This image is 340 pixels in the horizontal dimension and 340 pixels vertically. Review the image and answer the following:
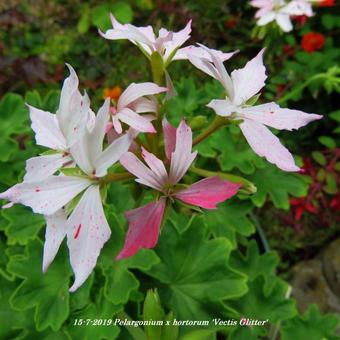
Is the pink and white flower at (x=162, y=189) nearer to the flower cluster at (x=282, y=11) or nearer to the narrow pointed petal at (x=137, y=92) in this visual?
the narrow pointed petal at (x=137, y=92)

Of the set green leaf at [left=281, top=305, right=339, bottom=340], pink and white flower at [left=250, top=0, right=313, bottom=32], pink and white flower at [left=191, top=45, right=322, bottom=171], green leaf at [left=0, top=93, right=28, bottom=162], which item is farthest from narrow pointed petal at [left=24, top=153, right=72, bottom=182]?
pink and white flower at [left=250, top=0, right=313, bottom=32]

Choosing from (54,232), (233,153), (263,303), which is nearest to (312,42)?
(233,153)

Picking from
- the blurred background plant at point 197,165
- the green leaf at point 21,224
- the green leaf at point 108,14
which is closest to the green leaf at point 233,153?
the blurred background plant at point 197,165

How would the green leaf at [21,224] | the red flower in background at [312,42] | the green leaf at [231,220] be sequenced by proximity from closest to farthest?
1. the green leaf at [21,224]
2. the green leaf at [231,220]
3. the red flower in background at [312,42]

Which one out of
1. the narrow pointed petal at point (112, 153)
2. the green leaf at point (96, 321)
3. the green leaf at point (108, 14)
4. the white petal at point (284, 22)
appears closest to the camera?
the narrow pointed petal at point (112, 153)

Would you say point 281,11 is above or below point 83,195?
below

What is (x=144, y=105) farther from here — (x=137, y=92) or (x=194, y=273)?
(x=194, y=273)

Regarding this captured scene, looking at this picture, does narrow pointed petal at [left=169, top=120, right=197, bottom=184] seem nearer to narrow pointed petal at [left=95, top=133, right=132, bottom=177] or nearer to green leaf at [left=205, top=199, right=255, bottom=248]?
narrow pointed petal at [left=95, top=133, right=132, bottom=177]
